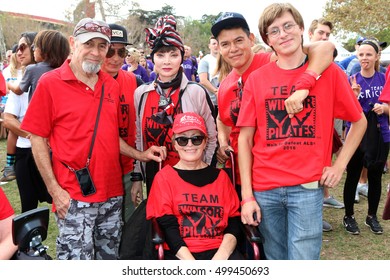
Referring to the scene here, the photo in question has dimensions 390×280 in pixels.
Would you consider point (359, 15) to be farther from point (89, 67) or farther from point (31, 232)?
point (31, 232)

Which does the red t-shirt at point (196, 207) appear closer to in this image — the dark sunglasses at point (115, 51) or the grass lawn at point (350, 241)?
the dark sunglasses at point (115, 51)

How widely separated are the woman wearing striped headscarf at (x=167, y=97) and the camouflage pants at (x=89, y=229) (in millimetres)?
465

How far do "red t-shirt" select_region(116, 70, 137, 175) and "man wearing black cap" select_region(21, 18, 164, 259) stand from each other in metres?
0.39

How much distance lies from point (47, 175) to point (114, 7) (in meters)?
18.3

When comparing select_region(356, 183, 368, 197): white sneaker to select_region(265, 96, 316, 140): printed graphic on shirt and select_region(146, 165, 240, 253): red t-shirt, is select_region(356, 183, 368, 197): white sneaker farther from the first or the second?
select_region(265, 96, 316, 140): printed graphic on shirt

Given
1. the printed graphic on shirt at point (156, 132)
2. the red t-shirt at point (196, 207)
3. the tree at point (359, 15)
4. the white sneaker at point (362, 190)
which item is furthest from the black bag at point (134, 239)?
the tree at point (359, 15)

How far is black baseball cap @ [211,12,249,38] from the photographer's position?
2766mm

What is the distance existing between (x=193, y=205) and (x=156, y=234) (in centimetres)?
32

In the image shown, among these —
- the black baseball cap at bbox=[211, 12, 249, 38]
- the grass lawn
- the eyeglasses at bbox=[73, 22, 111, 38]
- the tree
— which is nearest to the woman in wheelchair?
the black baseball cap at bbox=[211, 12, 249, 38]

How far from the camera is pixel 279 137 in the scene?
231 cm

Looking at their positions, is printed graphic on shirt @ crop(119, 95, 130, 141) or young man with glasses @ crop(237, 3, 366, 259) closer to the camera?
young man with glasses @ crop(237, 3, 366, 259)

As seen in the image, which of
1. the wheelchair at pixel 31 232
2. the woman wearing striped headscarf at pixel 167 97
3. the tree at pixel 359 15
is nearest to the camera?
the wheelchair at pixel 31 232

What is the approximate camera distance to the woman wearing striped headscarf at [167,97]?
3.01 metres
